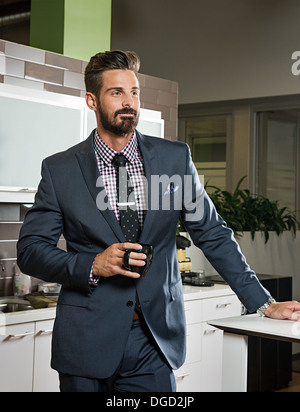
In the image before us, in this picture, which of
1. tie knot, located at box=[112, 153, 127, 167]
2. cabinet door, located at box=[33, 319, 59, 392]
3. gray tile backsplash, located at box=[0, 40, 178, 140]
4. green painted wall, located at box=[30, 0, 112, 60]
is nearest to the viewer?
tie knot, located at box=[112, 153, 127, 167]

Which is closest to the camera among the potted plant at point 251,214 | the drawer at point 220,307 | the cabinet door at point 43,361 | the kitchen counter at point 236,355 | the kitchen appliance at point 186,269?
the kitchen counter at point 236,355

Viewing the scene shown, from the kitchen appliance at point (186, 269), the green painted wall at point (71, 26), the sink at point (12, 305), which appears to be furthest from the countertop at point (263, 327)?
the green painted wall at point (71, 26)

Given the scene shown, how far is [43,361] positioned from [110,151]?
5.61ft

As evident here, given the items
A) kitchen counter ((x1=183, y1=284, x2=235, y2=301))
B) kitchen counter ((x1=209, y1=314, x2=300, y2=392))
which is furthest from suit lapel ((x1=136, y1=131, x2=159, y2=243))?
kitchen counter ((x1=183, y1=284, x2=235, y2=301))

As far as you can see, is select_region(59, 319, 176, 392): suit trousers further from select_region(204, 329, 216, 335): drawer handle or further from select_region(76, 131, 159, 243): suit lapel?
select_region(204, 329, 216, 335): drawer handle

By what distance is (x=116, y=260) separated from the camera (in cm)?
159

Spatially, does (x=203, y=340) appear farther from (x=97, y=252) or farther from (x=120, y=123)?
(x=120, y=123)

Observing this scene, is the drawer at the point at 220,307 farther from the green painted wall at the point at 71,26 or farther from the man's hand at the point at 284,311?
the man's hand at the point at 284,311

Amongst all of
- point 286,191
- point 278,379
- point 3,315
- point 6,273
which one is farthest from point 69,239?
point 286,191

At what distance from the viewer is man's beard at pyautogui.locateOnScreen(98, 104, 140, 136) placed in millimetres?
1797

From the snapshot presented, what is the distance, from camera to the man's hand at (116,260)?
1.57m

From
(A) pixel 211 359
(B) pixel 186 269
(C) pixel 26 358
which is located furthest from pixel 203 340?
(C) pixel 26 358
